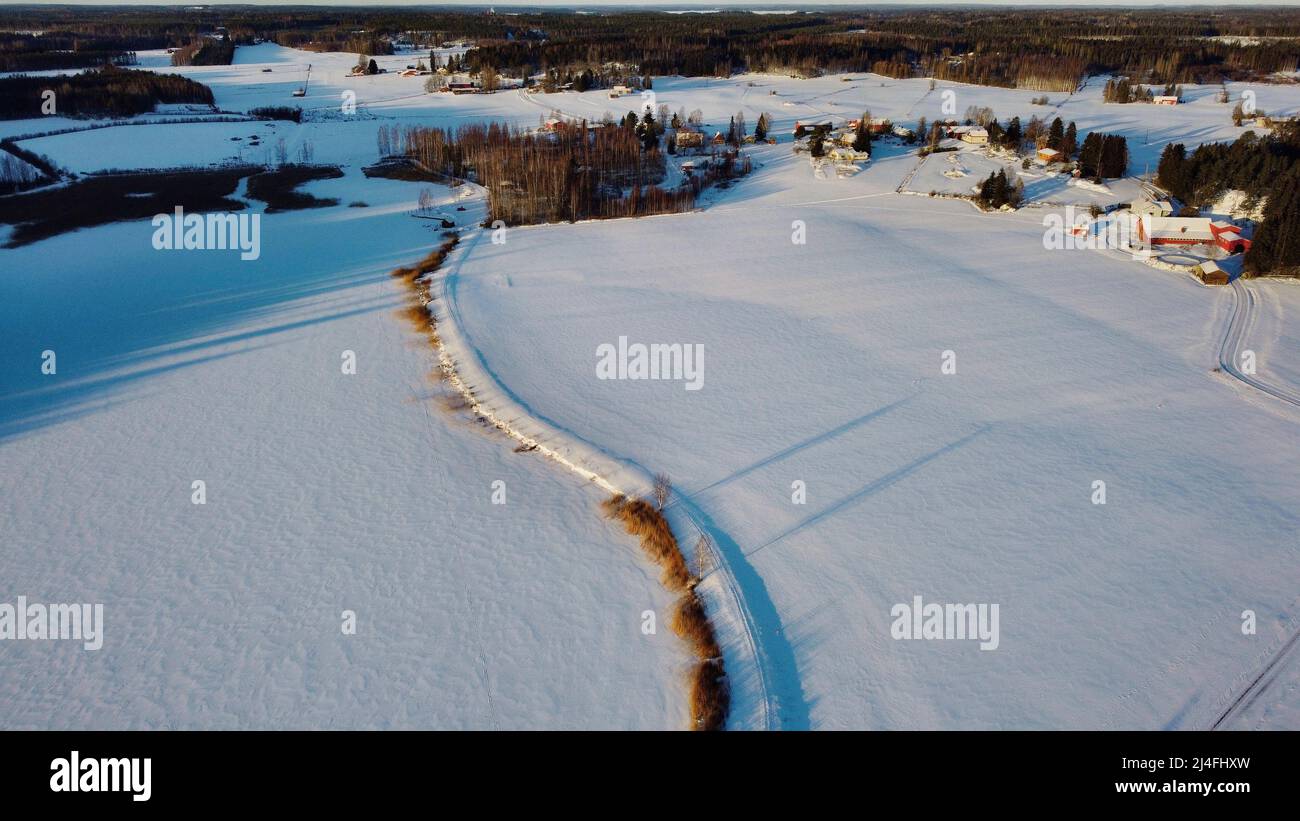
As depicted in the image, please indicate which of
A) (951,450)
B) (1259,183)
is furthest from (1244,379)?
(1259,183)

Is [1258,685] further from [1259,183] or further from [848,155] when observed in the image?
[848,155]

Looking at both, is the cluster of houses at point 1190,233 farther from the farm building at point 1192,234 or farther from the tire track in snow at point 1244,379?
the tire track in snow at point 1244,379

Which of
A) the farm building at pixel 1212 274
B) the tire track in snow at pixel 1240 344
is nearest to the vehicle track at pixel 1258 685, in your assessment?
the tire track in snow at pixel 1240 344

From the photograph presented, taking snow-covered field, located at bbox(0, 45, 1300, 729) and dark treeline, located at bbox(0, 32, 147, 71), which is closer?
snow-covered field, located at bbox(0, 45, 1300, 729)

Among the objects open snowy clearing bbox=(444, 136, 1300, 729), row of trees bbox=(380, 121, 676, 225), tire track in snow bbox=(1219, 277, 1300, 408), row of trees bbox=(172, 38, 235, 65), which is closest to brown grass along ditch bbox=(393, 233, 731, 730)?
open snowy clearing bbox=(444, 136, 1300, 729)

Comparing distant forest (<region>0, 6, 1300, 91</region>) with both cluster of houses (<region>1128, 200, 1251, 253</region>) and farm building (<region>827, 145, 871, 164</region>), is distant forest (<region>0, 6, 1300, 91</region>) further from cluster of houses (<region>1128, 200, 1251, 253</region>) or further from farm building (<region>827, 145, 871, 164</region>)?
cluster of houses (<region>1128, 200, 1251, 253</region>)

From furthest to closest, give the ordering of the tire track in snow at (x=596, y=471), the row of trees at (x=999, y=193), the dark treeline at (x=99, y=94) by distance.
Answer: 1. the dark treeline at (x=99, y=94)
2. the row of trees at (x=999, y=193)
3. the tire track in snow at (x=596, y=471)
